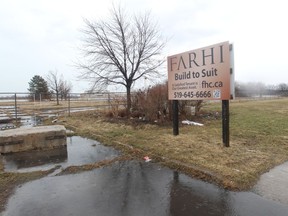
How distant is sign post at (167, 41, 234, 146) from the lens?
6223 mm

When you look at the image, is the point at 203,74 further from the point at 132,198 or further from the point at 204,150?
the point at 132,198

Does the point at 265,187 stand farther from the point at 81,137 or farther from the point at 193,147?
the point at 81,137

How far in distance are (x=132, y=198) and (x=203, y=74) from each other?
14.1 ft

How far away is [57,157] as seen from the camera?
5.90 m

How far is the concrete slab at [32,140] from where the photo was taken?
20.6 feet

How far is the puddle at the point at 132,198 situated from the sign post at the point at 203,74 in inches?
107

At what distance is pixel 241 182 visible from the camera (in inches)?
163

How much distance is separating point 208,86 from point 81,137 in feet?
14.3

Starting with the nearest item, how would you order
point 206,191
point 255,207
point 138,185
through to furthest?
point 255,207 < point 206,191 < point 138,185

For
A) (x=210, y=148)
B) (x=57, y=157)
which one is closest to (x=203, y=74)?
(x=210, y=148)

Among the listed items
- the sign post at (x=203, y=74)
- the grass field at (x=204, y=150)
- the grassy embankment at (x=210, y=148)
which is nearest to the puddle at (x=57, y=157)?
the grass field at (x=204, y=150)

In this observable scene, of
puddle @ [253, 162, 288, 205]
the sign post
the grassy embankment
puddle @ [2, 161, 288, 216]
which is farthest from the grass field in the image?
the sign post

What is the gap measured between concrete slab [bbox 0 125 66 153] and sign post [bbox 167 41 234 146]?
3687mm

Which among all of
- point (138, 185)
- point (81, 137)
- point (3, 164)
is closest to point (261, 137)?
point (138, 185)
